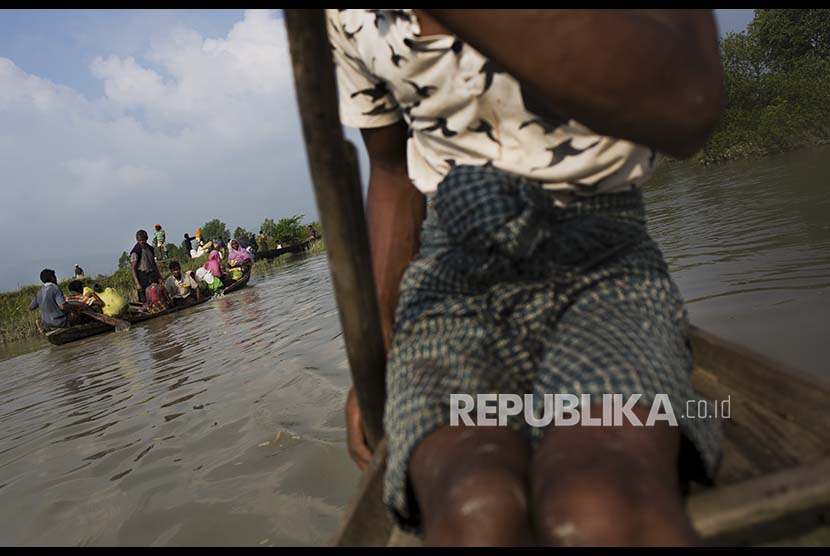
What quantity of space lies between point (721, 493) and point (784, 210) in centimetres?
634

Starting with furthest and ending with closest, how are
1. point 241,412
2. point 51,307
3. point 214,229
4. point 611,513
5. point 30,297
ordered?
1. point 214,229
2. point 30,297
3. point 51,307
4. point 241,412
5. point 611,513

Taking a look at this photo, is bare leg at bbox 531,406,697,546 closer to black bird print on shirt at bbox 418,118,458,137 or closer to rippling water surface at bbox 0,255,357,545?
black bird print on shirt at bbox 418,118,458,137

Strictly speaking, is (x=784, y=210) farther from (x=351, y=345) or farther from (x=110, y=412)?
(x=110, y=412)

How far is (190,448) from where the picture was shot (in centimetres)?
299

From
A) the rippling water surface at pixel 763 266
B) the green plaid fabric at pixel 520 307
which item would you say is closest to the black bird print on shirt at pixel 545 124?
the green plaid fabric at pixel 520 307

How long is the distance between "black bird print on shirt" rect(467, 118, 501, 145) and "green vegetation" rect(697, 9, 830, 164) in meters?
19.7

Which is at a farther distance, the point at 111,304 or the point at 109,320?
the point at 111,304

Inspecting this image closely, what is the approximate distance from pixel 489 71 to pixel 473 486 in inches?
27.3

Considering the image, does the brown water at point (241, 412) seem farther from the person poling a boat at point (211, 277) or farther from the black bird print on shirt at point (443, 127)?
the person poling a boat at point (211, 277)

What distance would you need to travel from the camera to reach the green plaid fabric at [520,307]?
879 mm

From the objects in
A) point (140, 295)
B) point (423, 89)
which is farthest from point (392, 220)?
point (140, 295)

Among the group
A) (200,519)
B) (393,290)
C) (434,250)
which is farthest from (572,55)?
(200,519)

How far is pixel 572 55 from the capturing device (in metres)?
0.77

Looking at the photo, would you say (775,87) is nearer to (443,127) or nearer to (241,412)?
(241,412)
